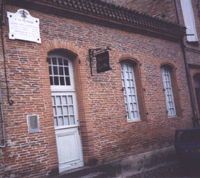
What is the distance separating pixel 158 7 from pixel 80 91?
8.64 meters

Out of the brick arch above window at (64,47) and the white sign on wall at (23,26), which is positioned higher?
the white sign on wall at (23,26)

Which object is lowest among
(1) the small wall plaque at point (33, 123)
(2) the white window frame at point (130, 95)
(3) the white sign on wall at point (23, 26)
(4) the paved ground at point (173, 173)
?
(4) the paved ground at point (173, 173)

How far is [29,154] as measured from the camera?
19.7ft

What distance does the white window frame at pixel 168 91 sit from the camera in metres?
11.1

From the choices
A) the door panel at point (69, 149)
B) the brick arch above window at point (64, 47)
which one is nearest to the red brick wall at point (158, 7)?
the brick arch above window at point (64, 47)

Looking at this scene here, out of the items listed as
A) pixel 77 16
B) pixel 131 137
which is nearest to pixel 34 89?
pixel 77 16

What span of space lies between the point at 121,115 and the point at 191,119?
16.9ft

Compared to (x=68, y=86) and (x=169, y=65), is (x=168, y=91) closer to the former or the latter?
(x=169, y=65)

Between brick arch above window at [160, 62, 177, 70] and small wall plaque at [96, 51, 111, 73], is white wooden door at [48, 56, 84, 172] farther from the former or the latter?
brick arch above window at [160, 62, 177, 70]

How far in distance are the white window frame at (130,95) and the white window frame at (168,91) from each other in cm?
217

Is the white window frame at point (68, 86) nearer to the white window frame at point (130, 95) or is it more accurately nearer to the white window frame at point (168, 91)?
the white window frame at point (130, 95)

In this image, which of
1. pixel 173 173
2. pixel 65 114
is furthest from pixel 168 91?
pixel 65 114

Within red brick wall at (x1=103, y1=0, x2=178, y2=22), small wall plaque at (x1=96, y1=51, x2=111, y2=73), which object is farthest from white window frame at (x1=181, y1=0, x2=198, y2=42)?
small wall plaque at (x1=96, y1=51, x2=111, y2=73)

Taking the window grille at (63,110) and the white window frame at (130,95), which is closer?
the window grille at (63,110)
